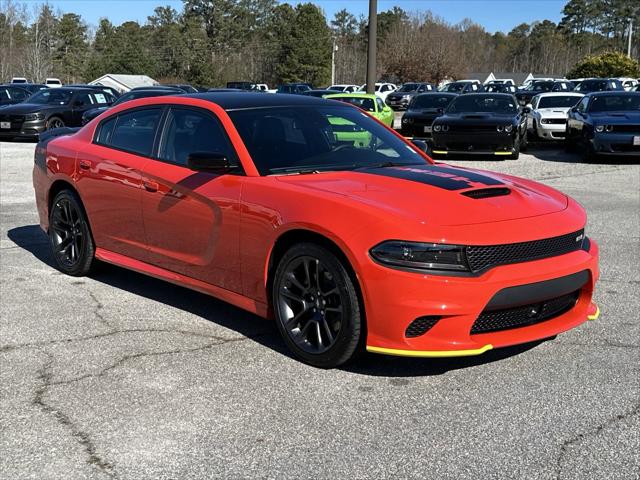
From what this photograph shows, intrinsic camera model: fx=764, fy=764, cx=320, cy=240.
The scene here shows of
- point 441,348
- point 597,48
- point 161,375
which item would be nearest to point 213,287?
point 161,375

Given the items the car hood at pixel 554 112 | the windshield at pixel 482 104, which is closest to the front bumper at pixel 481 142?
A: the windshield at pixel 482 104

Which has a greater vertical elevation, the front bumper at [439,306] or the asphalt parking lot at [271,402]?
the front bumper at [439,306]

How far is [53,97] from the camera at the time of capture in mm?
22469

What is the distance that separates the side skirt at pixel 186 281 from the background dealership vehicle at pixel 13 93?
2446 cm

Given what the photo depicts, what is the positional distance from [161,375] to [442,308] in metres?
1.62

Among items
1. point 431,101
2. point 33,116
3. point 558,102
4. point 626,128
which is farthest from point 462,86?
point 626,128

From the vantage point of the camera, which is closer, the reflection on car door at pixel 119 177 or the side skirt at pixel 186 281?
the side skirt at pixel 186 281

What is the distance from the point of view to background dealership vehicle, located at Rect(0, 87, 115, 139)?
21.3 meters

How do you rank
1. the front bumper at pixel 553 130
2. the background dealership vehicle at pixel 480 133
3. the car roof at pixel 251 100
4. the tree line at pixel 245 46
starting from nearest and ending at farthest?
the car roof at pixel 251 100, the background dealership vehicle at pixel 480 133, the front bumper at pixel 553 130, the tree line at pixel 245 46

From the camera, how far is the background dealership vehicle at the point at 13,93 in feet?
92.9

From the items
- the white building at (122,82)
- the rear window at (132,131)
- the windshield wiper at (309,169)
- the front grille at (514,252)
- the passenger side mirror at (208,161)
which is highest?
the white building at (122,82)

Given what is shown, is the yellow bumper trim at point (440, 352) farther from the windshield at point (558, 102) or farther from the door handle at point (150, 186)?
the windshield at point (558, 102)

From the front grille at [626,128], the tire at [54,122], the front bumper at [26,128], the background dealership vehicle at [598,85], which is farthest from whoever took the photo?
the background dealership vehicle at [598,85]

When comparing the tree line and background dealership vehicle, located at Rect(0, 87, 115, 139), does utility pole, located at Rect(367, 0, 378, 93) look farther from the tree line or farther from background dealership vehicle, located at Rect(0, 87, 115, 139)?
the tree line
